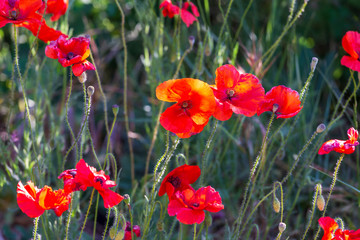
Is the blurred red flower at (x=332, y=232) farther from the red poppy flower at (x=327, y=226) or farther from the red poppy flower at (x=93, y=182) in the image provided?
the red poppy flower at (x=93, y=182)

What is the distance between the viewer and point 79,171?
35.8 inches

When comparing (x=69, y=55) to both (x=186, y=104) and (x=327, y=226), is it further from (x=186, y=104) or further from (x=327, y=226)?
(x=327, y=226)

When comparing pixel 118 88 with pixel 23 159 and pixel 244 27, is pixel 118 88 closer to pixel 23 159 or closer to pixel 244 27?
pixel 244 27

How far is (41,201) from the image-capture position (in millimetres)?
880

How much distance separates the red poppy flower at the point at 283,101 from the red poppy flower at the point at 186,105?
123 millimetres

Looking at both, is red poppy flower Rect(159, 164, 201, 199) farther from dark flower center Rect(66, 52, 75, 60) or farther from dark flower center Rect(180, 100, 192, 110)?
dark flower center Rect(66, 52, 75, 60)

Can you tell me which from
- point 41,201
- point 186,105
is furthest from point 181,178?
point 41,201

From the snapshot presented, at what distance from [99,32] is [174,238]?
1164 millimetres

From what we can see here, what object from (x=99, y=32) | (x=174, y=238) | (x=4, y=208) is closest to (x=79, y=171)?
(x=174, y=238)

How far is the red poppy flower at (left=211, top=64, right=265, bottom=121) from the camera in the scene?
96 centimetres

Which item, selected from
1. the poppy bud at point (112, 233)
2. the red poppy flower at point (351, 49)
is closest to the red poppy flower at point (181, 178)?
the poppy bud at point (112, 233)

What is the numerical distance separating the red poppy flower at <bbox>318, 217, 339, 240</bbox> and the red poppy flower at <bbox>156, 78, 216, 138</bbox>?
28 cm

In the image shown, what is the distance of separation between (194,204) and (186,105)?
0.18 metres

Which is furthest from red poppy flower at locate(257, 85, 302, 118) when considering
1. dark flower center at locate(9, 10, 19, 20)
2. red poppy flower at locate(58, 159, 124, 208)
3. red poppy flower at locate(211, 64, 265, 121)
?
dark flower center at locate(9, 10, 19, 20)
